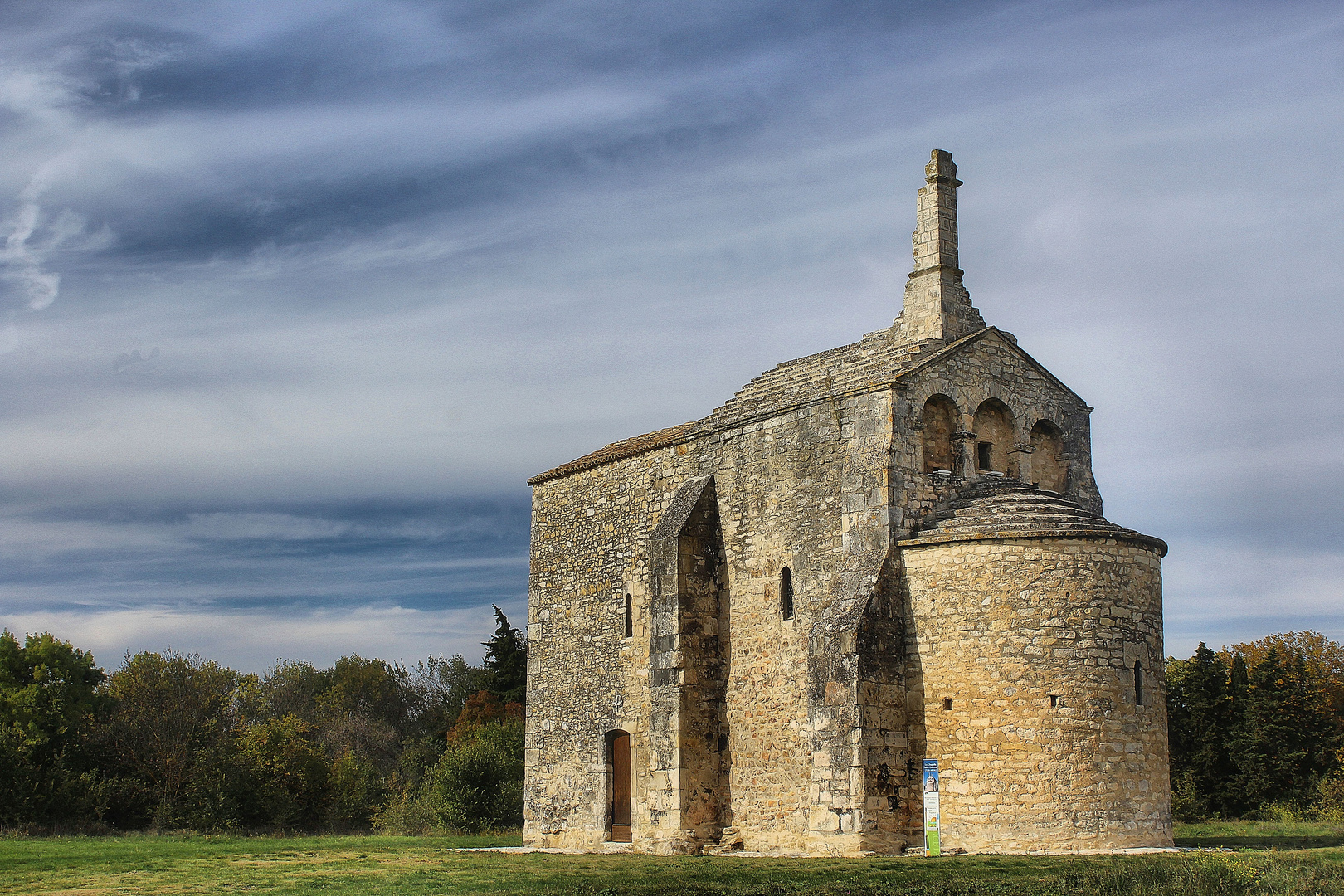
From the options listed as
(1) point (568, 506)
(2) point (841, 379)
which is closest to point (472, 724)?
(1) point (568, 506)

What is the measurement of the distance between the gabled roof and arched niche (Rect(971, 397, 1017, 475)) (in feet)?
3.70

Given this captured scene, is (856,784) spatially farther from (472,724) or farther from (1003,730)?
(472,724)

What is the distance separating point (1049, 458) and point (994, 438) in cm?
152

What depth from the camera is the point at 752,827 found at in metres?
21.0

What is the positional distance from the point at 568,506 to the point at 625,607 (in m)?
3.18

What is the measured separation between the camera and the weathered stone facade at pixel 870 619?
57.8 feet

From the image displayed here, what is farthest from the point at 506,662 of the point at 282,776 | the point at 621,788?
the point at 621,788

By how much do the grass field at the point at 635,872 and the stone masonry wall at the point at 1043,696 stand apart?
4.16 ft

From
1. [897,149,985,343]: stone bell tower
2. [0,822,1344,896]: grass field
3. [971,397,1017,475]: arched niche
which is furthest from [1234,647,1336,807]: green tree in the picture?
[897,149,985,343]: stone bell tower

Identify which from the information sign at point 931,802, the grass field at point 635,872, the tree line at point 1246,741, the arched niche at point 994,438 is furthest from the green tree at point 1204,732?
the information sign at point 931,802

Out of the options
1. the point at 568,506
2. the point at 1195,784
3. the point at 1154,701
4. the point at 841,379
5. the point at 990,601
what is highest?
the point at 841,379

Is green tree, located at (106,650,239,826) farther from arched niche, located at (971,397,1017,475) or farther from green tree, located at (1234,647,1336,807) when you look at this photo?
green tree, located at (1234,647,1336,807)

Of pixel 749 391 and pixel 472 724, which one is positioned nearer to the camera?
pixel 749 391

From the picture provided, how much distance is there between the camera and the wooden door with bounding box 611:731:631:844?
78.6 feet
